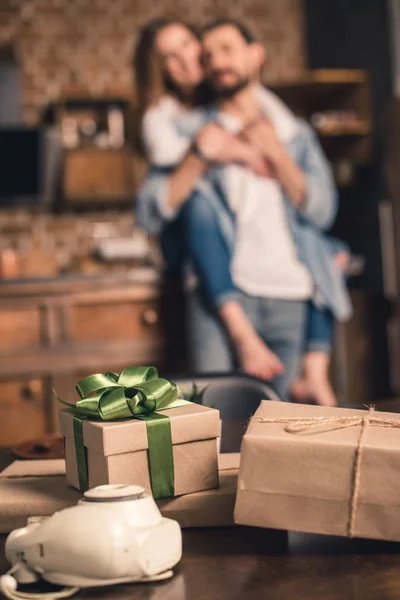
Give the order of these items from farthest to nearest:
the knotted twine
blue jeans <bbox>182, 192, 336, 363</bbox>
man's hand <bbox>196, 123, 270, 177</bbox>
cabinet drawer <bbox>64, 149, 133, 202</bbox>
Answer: cabinet drawer <bbox>64, 149, 133, 202</bbox> < man's hand <bbox>196, 123, 270, 177</bbox> < blue jeans <bbox>182, 192, 336, 363</bbox> < the knotted twine

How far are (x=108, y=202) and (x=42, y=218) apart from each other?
36 cm

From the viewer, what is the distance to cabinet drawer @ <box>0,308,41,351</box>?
299cm

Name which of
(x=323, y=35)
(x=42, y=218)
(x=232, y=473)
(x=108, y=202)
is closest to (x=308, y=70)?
(x=323, y=35)

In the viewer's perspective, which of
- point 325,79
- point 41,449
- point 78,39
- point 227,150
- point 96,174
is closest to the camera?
point 41,449

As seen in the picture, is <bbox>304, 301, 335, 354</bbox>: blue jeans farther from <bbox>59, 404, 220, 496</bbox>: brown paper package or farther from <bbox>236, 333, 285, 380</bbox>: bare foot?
<bbox>59, 404, 220, 496</bbox>: brown paper package

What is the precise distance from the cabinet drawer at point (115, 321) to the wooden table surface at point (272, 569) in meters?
2.35

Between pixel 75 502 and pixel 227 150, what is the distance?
103 inches

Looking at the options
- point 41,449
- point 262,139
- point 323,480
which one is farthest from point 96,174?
point 323,480

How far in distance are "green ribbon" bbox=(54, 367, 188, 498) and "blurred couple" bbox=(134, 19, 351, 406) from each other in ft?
7.45

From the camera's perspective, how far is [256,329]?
10.3 feet

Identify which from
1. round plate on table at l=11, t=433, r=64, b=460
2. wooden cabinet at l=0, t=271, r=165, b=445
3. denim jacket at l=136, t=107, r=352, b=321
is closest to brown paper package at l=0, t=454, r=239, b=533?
round plate on table at l=11, t=433, r=64, b=460

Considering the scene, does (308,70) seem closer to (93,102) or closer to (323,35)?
(323,35)

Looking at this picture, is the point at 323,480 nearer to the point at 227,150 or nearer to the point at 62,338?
the point at 62,338

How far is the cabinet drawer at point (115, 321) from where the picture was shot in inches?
120
